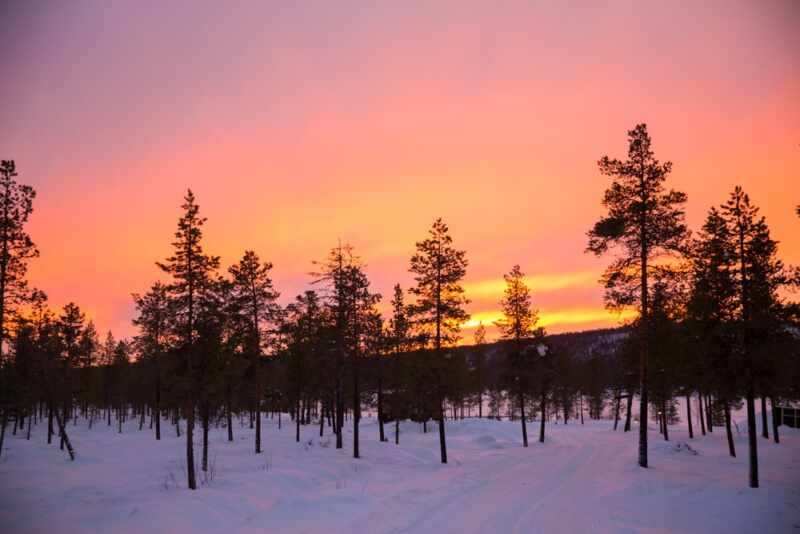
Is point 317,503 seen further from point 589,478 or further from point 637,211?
point 637,211

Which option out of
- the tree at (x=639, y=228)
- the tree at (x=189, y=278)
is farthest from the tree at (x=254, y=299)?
the tree at (x=639, y=228)

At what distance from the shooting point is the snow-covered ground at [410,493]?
15156 millimetres

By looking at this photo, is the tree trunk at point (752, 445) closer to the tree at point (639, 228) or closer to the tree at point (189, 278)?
the tree at point (639, 228)

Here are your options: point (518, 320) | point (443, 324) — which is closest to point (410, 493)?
point (443, 324)

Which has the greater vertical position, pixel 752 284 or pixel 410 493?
pixel 752 284

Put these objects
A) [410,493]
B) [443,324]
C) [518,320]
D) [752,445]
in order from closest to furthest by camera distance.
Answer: [752,445] < [410,493] < [443,324] < [518,320]

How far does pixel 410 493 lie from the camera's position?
66.1ft

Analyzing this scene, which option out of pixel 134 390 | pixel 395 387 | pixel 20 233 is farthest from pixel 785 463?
pixel 134 390

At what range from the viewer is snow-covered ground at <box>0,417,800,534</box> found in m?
15.2

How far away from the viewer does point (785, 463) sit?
26.9 metres

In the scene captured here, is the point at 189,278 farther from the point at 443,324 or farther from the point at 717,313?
the point at 717,313

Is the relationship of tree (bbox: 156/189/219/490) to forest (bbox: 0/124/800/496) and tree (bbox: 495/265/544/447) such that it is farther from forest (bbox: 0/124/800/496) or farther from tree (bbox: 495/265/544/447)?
tree (bbox: 495/265/544/447)

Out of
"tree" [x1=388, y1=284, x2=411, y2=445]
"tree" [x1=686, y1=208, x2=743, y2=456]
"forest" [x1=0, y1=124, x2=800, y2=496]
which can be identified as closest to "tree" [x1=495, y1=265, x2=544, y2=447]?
"forest" [x1=0, y1=124, x2=800, y2=496]

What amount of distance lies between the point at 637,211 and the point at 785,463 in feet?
55.4
